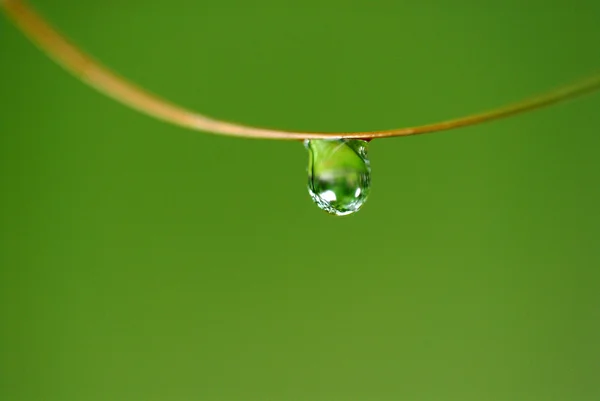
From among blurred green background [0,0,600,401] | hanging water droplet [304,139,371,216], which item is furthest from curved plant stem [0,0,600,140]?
blurred green background [0,0,600,401]

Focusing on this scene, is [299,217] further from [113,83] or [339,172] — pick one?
[113,83]

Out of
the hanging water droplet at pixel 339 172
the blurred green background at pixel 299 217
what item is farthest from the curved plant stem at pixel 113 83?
the blurred green background at pixel 299 217

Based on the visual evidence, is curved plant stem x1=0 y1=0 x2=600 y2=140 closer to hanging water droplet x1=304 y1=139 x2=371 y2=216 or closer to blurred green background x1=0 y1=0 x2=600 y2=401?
hanging water droplet x1=304 y1=139 x2=371 y2=216

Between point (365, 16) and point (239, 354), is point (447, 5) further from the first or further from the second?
point (239, 354)

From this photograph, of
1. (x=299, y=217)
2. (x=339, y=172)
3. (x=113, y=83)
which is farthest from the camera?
(x=299, y=217)

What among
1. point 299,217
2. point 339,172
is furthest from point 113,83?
point 299,217

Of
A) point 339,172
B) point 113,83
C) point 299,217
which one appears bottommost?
point 113,83

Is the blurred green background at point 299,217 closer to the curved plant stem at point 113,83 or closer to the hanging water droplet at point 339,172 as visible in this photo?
the hanging water droplet at point 339,172

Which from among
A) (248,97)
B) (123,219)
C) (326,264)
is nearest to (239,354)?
(326,264)
